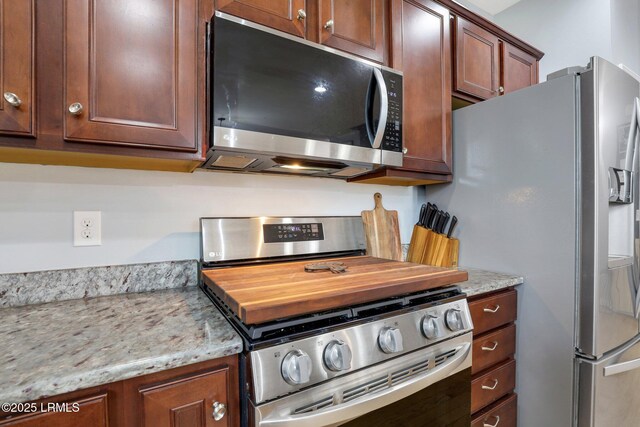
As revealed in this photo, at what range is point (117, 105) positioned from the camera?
35.9 inches

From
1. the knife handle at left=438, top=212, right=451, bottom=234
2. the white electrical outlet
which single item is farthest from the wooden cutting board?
the white electrical outlet

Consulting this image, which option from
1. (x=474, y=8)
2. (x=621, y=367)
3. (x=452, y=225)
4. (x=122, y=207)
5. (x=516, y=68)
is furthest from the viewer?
(x=474, y=8)

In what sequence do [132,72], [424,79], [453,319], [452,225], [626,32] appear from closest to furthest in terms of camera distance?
[132,72] → [453,319] → [424,79] → [452,225] → [626,32]

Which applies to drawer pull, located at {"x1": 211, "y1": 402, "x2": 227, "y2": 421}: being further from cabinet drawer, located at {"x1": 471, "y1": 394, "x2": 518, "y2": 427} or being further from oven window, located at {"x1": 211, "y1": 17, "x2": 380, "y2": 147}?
cabinet drawer, located at {"x1": 471, "y1": 394, "x2": 518, "y2": 427}

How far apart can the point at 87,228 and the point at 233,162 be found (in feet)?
1.85

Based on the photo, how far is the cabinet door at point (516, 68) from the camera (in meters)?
1.95

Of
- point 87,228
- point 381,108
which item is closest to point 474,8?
point 381,108

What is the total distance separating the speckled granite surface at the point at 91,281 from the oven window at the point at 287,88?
63cm

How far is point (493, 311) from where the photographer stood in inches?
52.9

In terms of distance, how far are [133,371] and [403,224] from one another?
5.26 ft

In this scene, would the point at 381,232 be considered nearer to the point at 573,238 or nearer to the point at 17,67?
the point at 573,238

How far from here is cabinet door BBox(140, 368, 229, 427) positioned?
652 mm

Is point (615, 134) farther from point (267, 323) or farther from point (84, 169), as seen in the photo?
point (84, 169)

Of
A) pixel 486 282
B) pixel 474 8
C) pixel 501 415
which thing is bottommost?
pixel 501 415
